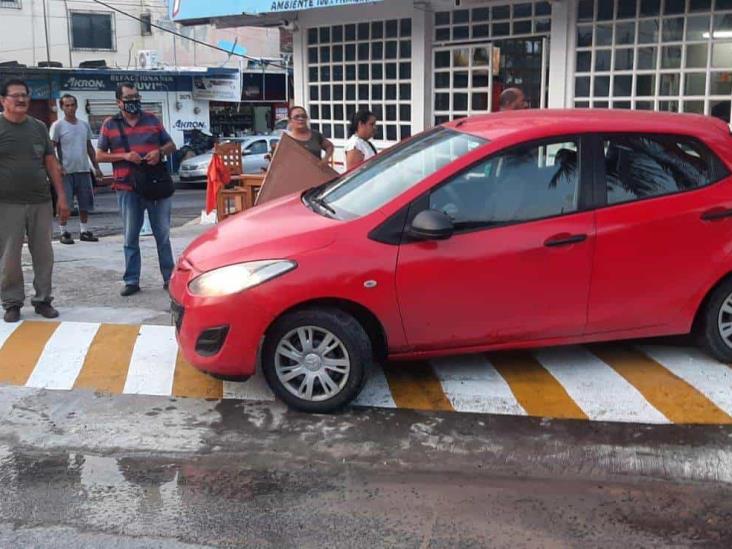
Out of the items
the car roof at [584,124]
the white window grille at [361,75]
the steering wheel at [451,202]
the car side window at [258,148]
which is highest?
the white window grille at [361,75]

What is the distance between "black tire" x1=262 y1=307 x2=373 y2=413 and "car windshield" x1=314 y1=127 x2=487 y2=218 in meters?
0.69

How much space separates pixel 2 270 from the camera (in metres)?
6.56

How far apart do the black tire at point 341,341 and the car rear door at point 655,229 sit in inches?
56.9

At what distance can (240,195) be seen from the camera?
35.8 ft

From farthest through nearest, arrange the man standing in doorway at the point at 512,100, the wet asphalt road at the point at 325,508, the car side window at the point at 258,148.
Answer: the car side window at the point at 258,148 → the man standing in doorway at the point at 512,100 → the wet asphalt road at the point at 325,508

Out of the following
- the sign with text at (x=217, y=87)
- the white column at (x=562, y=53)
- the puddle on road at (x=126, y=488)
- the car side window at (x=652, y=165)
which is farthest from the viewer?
the sign with text at (x=217, y=87)

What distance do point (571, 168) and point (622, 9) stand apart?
564 centimetres

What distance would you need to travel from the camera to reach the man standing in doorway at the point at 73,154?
1049cm

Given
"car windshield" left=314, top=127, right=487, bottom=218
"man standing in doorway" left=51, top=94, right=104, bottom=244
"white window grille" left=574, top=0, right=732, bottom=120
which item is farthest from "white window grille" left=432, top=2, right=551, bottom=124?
"car windshield" left=314, top=127, right=487, bottom=218

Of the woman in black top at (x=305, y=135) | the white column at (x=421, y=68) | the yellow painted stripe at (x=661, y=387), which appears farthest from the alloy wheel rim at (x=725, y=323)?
the white column at (x=421, y=68)

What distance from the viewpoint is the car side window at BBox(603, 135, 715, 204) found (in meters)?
5.06

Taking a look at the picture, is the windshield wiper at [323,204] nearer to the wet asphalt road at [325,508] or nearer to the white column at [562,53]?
the wet asphalt road at [325,508]

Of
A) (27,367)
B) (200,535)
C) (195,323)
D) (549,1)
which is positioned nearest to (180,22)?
(549,1)

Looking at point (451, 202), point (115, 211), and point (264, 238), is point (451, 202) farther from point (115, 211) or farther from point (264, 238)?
point (115, 211)
